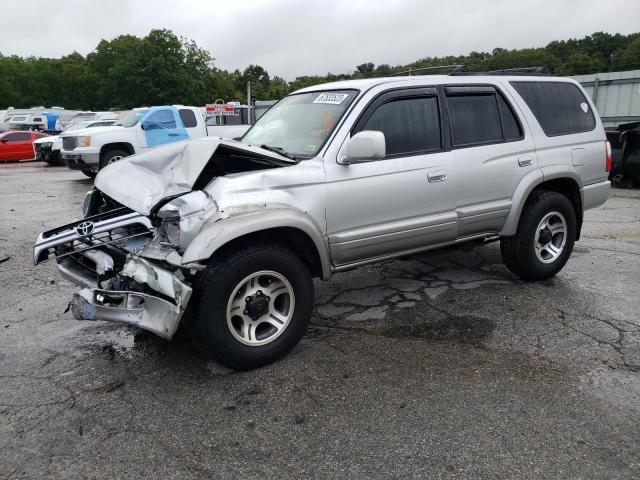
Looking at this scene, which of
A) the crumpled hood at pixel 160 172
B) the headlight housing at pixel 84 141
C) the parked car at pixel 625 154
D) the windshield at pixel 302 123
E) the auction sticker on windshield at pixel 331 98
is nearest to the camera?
the crumpled hood at pixel 160 172

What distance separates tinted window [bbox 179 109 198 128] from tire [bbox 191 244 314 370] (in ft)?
37.5

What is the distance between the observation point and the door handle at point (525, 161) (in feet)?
15.3

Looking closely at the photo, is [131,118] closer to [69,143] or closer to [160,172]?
[69,143]

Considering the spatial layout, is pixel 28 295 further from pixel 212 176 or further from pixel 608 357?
pixel 608 357

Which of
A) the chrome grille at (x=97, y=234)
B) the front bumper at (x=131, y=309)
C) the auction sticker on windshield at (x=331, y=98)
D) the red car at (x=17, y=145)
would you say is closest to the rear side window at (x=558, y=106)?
the auction sticker on windshield at (x=331, y=98)

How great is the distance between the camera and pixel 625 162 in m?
11.6

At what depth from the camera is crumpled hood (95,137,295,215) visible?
339 cm

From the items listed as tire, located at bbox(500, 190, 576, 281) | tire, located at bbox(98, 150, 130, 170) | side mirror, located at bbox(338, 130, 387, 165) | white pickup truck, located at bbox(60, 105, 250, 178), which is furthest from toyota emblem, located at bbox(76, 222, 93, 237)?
tire, located at bbox(98, 150, 130, 170)

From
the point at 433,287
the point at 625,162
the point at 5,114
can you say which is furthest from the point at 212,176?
the point at 5,114

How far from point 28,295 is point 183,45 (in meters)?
68.0

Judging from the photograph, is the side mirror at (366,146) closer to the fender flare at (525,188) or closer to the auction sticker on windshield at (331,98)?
the auction sticker on windshield at (331,98)

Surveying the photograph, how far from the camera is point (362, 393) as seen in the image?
315cm

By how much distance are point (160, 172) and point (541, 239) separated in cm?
356

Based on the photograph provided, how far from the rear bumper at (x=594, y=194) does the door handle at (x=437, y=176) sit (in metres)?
1.82
